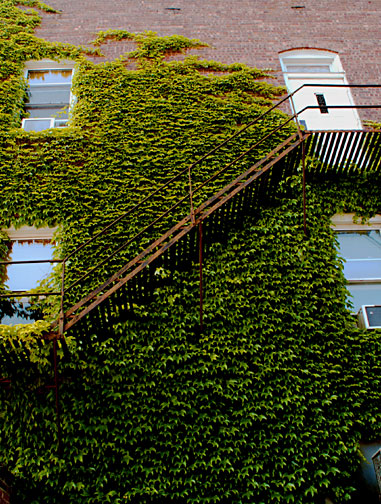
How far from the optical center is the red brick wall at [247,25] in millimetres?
12992

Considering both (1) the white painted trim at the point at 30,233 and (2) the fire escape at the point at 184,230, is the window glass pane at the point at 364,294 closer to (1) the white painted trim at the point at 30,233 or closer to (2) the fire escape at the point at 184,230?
(2) the fire escape at the point at 184,230

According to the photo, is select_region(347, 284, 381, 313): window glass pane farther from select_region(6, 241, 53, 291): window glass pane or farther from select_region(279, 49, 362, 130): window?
select_region(6, 241, 53, 291): window glass pane

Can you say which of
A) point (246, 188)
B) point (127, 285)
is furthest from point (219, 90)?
point (127, 285)

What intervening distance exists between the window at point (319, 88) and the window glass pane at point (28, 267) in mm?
6473

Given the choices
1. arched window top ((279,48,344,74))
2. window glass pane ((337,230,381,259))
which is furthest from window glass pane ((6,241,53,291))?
arched window top ((279,48,344,74))

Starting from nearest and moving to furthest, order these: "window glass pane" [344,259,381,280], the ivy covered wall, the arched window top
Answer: the ivy covered wall → "window glass pane" [344,259,381,280] → the arched window top

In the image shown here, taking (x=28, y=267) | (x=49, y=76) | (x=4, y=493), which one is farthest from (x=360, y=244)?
(x=49, y=76)

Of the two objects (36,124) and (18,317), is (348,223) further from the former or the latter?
(36,124)

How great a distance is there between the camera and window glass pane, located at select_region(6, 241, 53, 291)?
8953 mm

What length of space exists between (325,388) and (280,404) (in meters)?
0.77

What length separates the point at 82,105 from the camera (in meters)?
11.3

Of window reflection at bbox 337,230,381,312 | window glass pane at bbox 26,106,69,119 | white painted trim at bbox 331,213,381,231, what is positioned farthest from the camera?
window glass pane at bbox 26,106,69,119

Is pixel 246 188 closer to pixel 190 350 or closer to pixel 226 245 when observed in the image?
pixel 226 245

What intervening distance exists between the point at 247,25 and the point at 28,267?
363 inches
